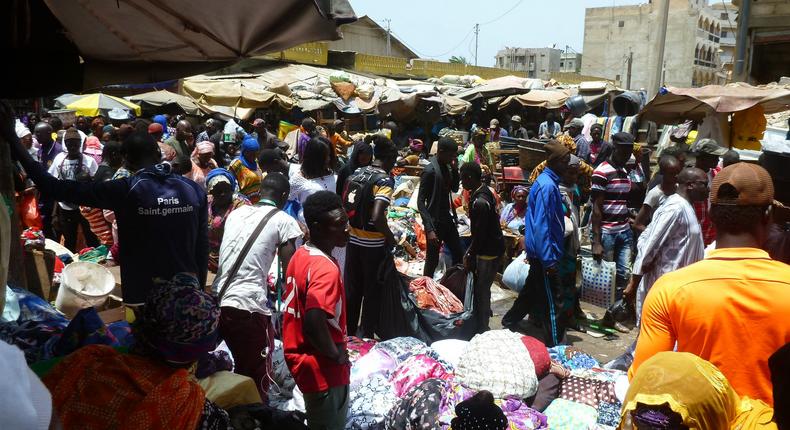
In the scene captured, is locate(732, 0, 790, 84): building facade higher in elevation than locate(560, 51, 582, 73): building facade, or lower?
lower

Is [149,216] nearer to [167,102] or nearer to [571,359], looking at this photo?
[571,359]

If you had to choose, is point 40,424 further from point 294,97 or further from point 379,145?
point 294,97

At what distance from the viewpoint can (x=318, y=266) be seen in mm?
3006

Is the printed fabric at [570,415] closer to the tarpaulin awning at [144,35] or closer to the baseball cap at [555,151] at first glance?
the baseball cap at [555,151]

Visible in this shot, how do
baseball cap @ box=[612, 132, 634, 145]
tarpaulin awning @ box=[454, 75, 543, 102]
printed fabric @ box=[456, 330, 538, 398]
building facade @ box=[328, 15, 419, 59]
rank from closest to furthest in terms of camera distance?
1. printed fabric @ box=[456, 330, 538, 398]
2. baseball cap @ box=[612, 132, 634, 145]
3. tarpaulin awning @ box=[454, 75, 543, 102]
4. building facade @ box=[328, 15, 419, 59]

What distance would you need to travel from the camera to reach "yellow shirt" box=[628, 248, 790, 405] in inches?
84.1

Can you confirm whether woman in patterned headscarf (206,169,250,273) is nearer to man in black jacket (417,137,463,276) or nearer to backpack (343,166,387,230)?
backpack (343,166,387,230)

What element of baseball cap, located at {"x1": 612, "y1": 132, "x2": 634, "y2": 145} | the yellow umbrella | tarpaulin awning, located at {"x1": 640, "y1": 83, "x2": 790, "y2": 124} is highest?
tarpaulin awning, located at {"x1": 640, "y1": 83, "x2": 790, "y2": 124}

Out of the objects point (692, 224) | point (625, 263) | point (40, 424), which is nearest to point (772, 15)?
point (625, 263)

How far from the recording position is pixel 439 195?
6102 millimetres

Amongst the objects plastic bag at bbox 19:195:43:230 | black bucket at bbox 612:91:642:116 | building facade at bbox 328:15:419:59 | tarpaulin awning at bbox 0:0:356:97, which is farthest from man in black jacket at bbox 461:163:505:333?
building facade at bbox 328:15:419:59

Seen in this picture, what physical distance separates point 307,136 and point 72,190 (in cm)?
774

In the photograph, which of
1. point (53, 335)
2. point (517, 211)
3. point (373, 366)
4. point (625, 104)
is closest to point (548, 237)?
point (373, 366)

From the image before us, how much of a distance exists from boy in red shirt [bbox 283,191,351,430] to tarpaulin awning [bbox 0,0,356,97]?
111 centimetres
